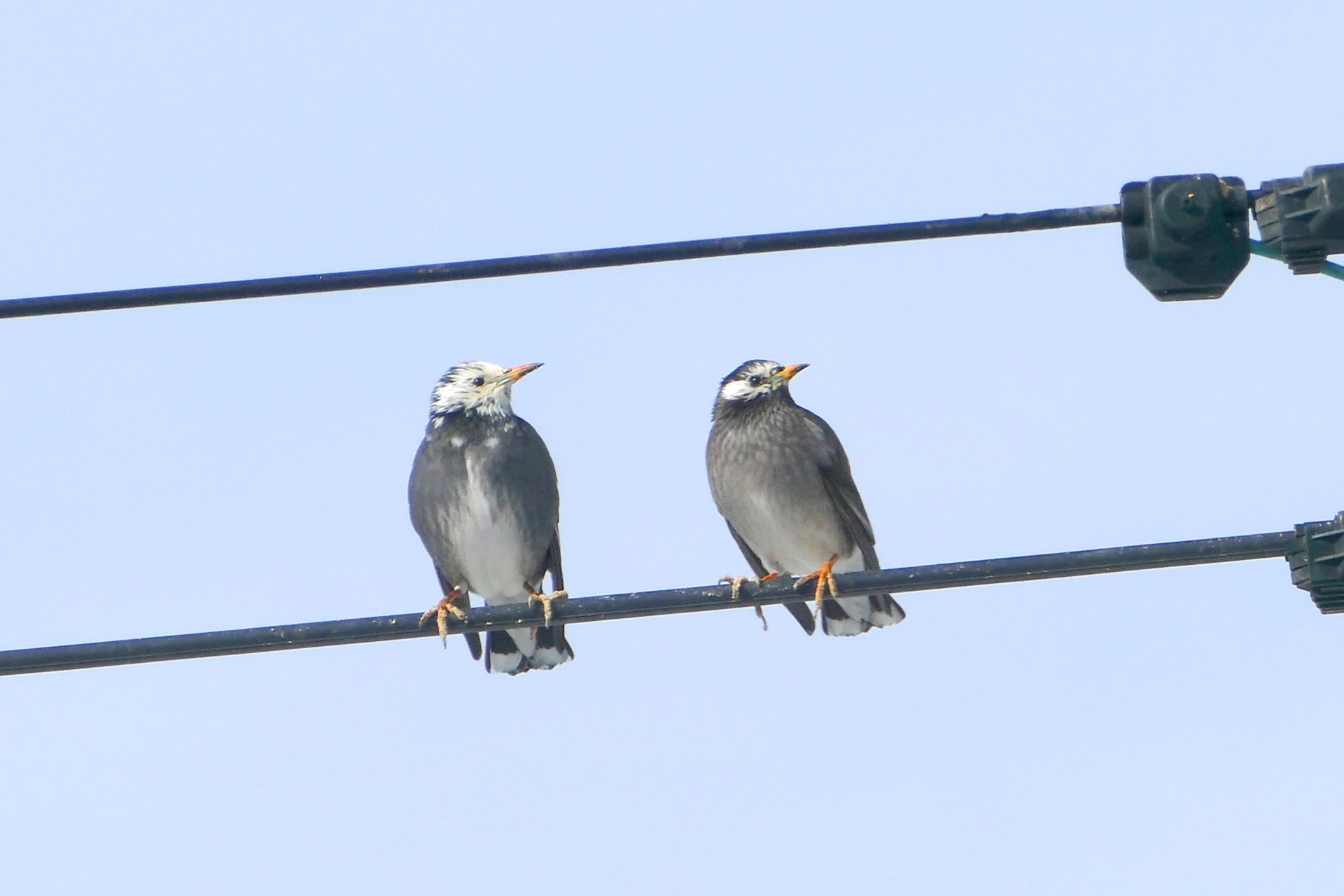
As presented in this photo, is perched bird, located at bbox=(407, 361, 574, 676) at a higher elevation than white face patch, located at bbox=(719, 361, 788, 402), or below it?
below

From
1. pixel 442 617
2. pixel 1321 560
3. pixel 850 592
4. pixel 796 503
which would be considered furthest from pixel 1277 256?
pixel 796 503

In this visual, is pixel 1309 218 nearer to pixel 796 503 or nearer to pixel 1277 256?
pixel 1277 256

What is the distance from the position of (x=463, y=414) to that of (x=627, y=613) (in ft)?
13.7

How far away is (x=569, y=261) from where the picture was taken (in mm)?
5617

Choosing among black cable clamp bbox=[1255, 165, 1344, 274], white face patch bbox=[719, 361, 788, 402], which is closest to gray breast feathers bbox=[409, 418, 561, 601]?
white face patch bbox=[719, 361, 788, 402]

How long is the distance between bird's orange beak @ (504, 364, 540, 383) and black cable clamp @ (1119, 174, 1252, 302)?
4794 millimetres

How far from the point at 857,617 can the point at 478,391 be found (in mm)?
2197

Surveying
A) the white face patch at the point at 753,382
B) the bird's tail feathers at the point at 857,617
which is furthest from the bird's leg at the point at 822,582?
the white face patch at the point at 753,382

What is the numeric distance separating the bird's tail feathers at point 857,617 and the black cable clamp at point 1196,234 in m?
4.55

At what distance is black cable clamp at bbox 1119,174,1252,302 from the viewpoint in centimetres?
530

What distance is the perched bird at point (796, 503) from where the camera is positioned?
9.62 metres

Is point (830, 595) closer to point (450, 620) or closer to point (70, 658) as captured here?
point (450, 620)

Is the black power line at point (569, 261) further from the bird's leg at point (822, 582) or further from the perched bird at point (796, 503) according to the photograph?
the perched bird at point (796, 503)

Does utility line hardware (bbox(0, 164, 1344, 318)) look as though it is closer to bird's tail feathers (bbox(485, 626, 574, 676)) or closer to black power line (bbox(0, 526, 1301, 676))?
black power line (bbox(0, 526, 1301, 676))
